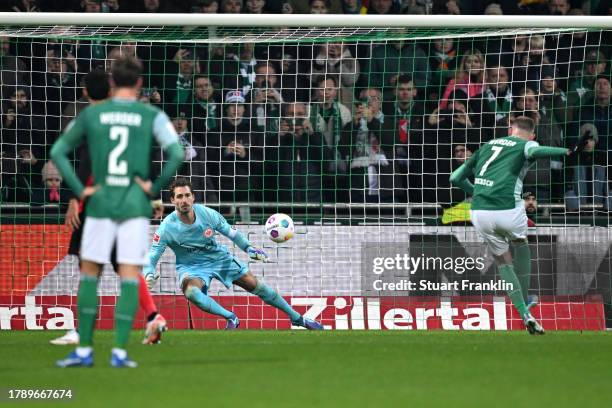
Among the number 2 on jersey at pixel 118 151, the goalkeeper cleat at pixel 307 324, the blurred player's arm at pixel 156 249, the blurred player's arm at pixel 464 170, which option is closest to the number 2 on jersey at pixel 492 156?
the blurred player's arm at pixel 464 170

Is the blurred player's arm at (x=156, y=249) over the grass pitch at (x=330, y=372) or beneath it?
over

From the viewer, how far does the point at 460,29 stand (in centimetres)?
1556

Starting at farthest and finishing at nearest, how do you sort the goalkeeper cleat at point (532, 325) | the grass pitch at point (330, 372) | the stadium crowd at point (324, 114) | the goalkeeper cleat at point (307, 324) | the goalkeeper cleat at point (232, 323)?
the stadium crowd at point (324, 114) < the goalkeeper cleat at point (232, 323) < the goalkeeper cleat at point (307, 324) < the goalkeeper cleat at point (532, 325) < the grass pitch at point (330, 372)

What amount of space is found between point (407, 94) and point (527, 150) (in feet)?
13.3

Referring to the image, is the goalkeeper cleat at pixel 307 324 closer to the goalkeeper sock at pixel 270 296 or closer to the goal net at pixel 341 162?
the goalkeeper sock at pixel 270 296

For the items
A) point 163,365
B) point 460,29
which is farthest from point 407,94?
point 163,365

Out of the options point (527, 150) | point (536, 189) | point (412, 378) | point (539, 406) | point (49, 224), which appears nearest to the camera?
point (539, 406)

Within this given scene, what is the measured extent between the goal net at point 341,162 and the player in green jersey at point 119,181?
6708mm

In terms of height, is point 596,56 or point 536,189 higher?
point 596,56

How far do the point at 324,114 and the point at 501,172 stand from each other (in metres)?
Result: 4.11

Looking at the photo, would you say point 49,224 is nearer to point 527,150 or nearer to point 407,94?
point 407,94

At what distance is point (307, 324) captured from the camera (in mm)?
14188

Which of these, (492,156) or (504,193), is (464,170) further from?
(504,193)

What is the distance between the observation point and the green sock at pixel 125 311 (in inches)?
327
